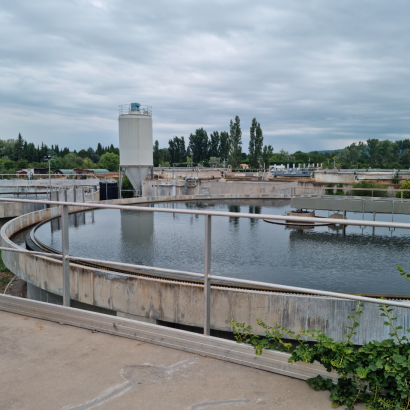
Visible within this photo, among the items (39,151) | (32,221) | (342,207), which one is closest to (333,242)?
(342,207)

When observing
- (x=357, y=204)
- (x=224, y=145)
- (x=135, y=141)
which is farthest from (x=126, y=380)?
(x=224, y=145)

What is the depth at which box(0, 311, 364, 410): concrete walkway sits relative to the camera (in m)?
2.60

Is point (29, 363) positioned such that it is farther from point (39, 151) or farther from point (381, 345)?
point (39, 151)

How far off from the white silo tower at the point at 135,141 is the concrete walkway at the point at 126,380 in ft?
115

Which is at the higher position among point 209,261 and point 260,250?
point 209,261

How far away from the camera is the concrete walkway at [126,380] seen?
102 inches

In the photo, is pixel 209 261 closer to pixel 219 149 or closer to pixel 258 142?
pixel 258 142

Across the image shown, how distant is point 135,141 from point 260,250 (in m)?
27.4

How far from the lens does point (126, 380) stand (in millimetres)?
2869

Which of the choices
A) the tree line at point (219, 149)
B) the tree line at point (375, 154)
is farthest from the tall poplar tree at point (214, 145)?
the tree line at point (375, 154)

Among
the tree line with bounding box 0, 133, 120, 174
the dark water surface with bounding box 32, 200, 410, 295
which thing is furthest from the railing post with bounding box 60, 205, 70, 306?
the tree line with bounding box 0, 133, 120, 174

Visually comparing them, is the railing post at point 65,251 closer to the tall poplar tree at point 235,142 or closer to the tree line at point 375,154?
the tall poplar tree at point 235,142

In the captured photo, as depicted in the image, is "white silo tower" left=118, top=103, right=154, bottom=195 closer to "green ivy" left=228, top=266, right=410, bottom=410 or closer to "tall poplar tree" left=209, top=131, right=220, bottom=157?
"green ivy" left=228, top=266, right=410, bottom=410

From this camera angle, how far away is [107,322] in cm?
365
